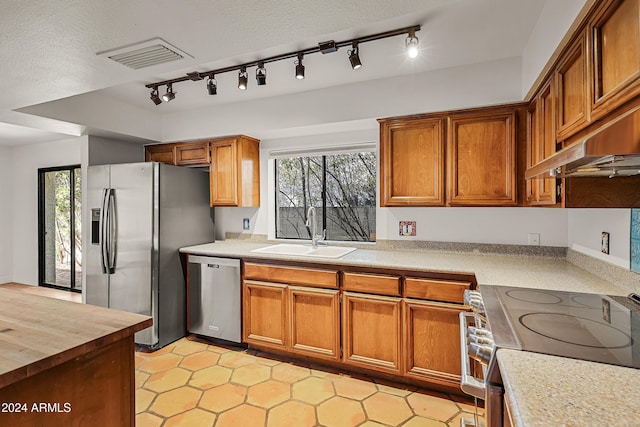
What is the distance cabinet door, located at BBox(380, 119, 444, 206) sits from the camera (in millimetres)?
2463

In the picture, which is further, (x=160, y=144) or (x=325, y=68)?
(x=160, y=144)

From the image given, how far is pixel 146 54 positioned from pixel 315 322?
214 cm

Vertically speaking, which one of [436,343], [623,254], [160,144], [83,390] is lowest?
[436,343]

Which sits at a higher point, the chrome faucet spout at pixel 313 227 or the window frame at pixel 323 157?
the window frame at pixel 323 157

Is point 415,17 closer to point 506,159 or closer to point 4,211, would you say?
point 506,159

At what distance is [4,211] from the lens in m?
5.14

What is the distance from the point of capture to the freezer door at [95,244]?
122 inches

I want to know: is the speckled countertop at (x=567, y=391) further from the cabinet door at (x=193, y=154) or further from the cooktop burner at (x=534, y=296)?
the cabinet door at (x=193, y=154)

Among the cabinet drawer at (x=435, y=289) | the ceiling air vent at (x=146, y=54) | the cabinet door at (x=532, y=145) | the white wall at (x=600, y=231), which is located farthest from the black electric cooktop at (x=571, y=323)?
the ceiling air vent at (x=146, y=54)

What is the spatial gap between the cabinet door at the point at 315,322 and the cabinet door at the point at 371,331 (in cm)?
8

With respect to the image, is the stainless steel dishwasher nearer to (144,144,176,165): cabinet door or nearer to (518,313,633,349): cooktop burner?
(144,144,176,165): cabinet door

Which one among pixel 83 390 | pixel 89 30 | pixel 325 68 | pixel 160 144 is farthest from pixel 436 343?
pixel 160 144

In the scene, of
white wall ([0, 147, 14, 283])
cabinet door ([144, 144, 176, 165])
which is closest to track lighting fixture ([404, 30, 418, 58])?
cabinet door ([144, 144, 176, 165])

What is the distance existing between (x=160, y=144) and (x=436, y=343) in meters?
3.52
